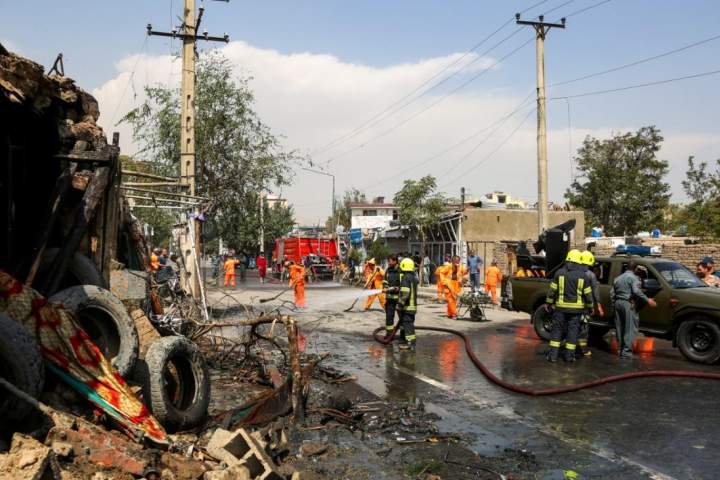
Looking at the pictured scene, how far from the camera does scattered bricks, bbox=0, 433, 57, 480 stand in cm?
350

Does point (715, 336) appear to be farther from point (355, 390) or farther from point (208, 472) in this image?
point (208, 472)

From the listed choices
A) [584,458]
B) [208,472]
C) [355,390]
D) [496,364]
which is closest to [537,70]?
[496,364]

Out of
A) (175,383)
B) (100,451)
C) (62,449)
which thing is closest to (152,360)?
(175,383)

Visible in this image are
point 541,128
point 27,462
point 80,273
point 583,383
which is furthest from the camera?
point 541,128

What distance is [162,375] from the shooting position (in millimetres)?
6062

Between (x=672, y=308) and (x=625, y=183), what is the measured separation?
2851 cm

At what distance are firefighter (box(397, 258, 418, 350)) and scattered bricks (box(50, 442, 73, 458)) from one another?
8128 mm

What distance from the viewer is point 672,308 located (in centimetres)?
1101

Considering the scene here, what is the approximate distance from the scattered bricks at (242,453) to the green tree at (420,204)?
1167 inches

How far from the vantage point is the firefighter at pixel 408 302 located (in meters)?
11.8

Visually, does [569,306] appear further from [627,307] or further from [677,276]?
[677,276]

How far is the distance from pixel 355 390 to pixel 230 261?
64.3ft

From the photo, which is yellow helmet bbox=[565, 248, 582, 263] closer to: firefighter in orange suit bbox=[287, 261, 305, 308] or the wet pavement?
the wet pavement

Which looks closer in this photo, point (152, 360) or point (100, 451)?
point (100, 451)
